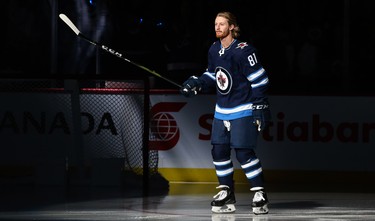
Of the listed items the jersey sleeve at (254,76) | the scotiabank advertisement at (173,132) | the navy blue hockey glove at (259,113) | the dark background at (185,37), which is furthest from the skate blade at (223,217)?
the dark background at (185,37)

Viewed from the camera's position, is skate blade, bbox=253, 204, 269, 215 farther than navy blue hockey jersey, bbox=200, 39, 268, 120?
Yes

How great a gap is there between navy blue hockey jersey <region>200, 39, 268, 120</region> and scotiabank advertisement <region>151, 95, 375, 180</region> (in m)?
3.31

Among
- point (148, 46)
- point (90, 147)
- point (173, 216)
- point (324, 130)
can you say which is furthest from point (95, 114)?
point (173, 216)

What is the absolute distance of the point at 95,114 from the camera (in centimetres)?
1360

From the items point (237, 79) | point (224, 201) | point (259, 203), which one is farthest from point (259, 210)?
point (237, 79)

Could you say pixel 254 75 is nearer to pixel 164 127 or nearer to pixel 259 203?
pixel 259 203

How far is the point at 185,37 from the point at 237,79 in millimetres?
4746

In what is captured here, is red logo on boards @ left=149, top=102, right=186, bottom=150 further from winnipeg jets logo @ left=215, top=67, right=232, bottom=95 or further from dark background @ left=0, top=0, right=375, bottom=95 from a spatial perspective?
winnipeg jets logo @ left=215, top=67, right=232, bottom=95

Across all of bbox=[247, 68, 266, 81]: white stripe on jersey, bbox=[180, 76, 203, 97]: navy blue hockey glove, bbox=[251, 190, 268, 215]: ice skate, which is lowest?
bbox=[251, 190, 268, 215]: ice skate

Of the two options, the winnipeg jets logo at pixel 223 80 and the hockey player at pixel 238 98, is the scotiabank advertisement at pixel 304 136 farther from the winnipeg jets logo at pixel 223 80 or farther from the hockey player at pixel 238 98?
the winnipeg jets logo at pixel 223 80

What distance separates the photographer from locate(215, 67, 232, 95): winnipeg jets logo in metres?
10.3

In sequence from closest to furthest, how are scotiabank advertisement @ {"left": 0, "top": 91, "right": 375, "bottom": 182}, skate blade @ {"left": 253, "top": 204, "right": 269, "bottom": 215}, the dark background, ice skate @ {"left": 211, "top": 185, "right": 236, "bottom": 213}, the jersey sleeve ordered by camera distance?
the jersey sleeve < skate blade @ {"left": 253, "top": 204, "right": 269, "bottom": 215} < ice skate @ {"left": 211, "top": 185, "right": 236, "bottom": 213} < scotiabank advertisement @ {"left": 0, "top": 91, "right": 375, "bottom": 182} < the dark background

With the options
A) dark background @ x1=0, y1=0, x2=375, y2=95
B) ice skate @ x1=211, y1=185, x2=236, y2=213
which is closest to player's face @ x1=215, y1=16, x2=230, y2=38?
ice skate @ x1=211, y1=185, x2=236, y2=213

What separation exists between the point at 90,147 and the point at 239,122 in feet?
11.7
